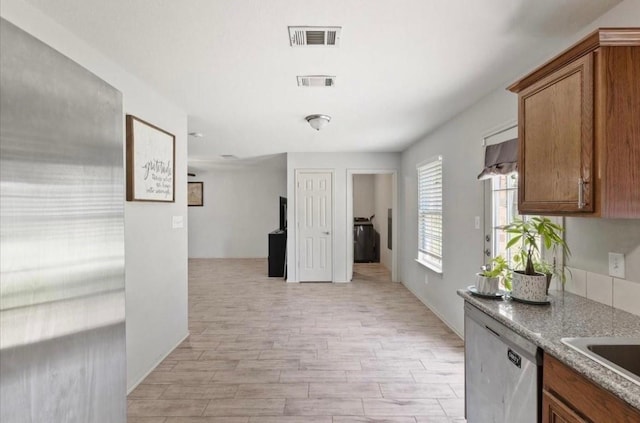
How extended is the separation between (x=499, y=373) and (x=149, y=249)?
248 cm

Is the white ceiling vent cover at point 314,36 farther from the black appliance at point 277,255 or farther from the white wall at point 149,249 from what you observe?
the black appliance at point 277,255

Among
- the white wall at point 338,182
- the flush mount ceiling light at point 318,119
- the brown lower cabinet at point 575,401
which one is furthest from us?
the white wall at point 338,182

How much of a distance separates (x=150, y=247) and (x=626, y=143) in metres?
2.94

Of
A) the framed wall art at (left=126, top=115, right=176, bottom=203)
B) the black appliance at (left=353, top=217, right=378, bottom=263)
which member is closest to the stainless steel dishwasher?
the framed wall art at (left=126, top=115, right=176, bottom=203)

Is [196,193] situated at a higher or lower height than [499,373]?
higher

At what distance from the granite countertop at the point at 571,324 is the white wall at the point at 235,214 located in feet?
23.0

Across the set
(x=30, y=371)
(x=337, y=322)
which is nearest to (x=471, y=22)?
(x=30, y=371)

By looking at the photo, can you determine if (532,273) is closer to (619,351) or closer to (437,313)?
(619,351)

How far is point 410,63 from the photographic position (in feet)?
6.93

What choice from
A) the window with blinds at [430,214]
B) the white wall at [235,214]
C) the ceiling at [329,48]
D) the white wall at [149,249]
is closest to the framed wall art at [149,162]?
the white wall at [149,249]

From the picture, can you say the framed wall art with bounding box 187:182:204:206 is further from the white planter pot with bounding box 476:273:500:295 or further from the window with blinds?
the white planter pot with bounding box 476:273:500:295

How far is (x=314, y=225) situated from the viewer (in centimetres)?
557

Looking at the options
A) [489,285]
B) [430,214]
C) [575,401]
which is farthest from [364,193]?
[575,401]

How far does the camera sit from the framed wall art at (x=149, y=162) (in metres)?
2.29
